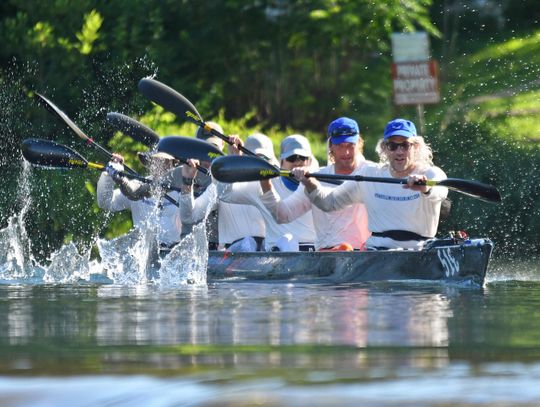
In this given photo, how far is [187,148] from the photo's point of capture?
13531 mm

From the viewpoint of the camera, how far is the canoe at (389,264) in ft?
37.6

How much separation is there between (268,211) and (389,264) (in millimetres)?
1808

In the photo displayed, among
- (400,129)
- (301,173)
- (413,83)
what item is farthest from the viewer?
(413,83)

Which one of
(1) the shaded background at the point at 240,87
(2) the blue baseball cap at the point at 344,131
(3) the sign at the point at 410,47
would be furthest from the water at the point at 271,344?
(3) the sign at the point at 410,47

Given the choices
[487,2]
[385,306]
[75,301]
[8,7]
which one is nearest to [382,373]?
[385,306]

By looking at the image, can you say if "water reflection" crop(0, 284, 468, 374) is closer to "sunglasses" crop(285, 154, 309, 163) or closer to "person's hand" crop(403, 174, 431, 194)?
"person's hand" crop(403, 174, 431, 194)

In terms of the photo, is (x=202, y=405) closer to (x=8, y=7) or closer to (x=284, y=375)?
(x=284, y=375)

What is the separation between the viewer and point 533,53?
29219mm

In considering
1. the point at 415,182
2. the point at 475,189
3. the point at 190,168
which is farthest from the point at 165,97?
the point at 415,182

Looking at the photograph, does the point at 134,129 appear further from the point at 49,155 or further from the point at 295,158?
the point at 295,158

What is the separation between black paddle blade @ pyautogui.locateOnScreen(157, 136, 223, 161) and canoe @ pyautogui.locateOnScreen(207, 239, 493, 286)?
4.67 feet

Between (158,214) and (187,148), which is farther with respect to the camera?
(158,214)

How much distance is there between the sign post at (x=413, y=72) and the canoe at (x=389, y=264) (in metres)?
5.91

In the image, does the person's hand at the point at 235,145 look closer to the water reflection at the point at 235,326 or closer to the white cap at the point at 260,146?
the white cap at the point at 260,146
